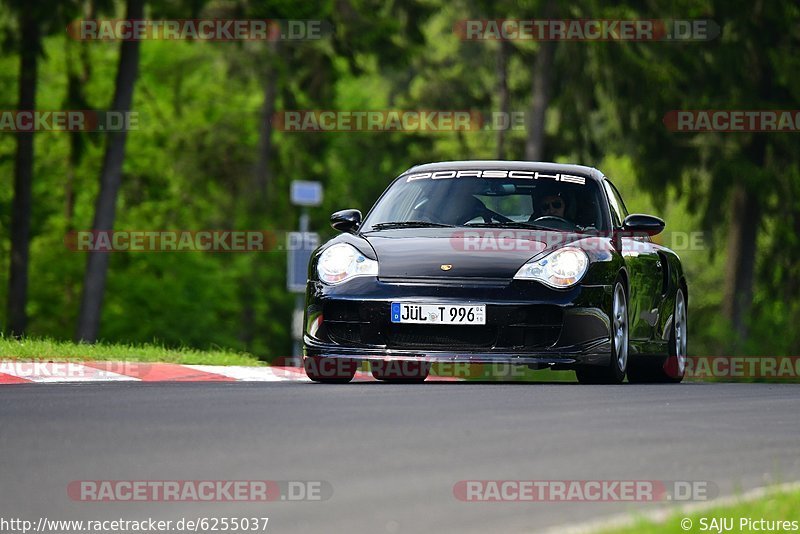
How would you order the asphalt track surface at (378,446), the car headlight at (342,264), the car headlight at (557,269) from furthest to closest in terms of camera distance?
the car headlight at (342,264) → the car headlight at (557,269) → the asphalt track surface at (378,446)

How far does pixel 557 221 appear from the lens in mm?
13430

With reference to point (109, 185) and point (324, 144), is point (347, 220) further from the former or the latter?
point (324, 144)

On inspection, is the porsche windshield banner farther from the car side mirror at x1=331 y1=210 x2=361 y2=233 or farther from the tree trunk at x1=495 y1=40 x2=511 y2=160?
the tree trunk at x1=495 y1=40 x2=511 y2=160

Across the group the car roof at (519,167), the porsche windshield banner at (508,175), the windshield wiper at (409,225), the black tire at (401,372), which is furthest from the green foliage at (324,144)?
the windshield wiper at (409,225)

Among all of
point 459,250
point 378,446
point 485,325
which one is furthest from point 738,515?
point 459,250

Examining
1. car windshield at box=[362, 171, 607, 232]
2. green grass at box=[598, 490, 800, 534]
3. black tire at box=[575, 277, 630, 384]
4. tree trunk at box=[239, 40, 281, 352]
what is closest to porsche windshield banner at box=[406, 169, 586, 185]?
car windshield at box=[362, 171, 607, 232]

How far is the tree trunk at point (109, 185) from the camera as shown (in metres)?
31.1

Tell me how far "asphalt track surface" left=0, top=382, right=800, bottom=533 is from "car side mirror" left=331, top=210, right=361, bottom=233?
91.9 inches

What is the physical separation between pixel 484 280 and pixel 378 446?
444 cm

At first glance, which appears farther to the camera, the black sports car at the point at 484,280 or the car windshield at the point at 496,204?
the car windshield at the point at 496,204

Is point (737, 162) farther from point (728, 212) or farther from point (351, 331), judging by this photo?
point (351, 331)

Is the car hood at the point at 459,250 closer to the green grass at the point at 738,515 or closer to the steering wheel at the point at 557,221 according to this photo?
the steering wheel at the point at 557,221

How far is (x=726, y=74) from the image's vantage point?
3650cm

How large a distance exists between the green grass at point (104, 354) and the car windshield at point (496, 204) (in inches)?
103
